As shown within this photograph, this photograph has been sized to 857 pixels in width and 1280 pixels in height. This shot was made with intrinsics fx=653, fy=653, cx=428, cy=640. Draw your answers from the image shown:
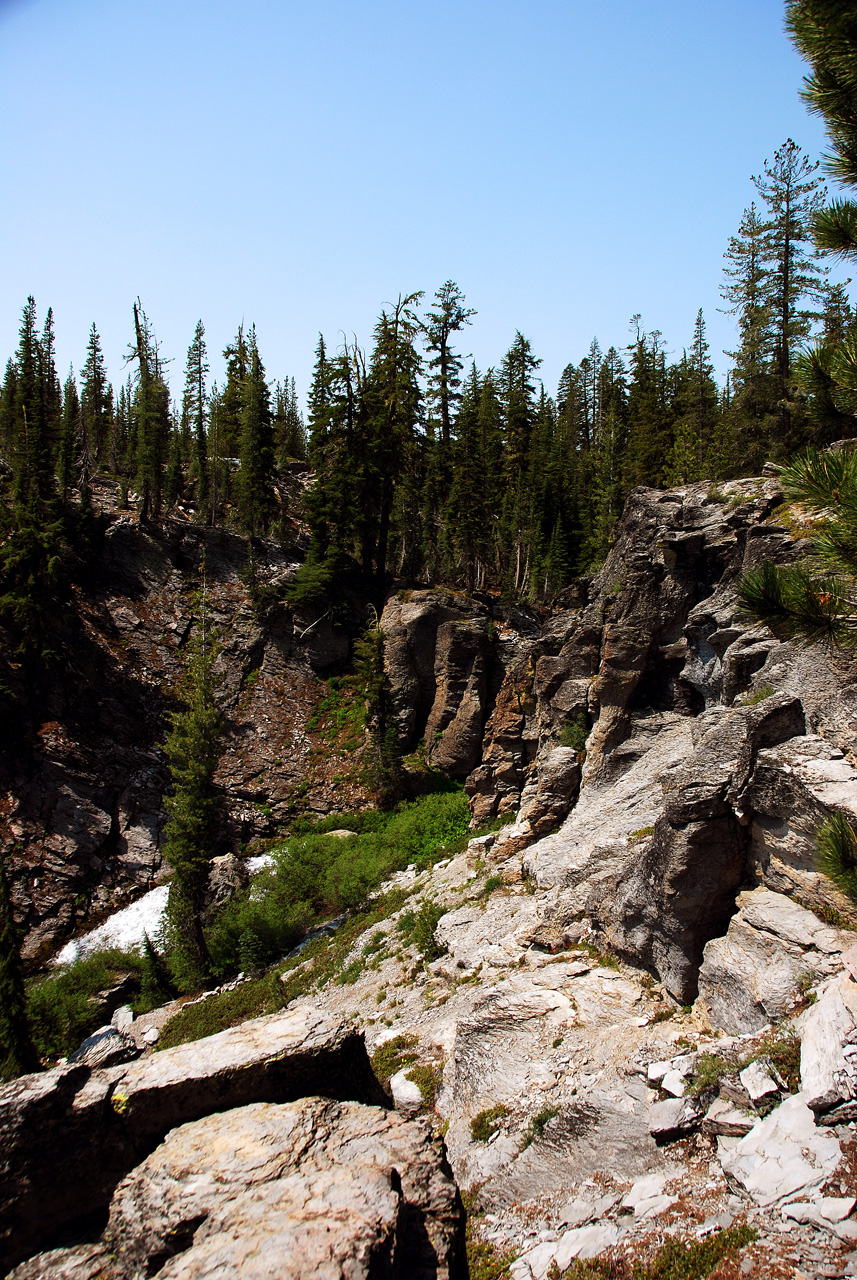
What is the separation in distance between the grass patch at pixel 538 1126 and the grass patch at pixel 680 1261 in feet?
9.65

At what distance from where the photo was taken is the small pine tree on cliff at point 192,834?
24641mm

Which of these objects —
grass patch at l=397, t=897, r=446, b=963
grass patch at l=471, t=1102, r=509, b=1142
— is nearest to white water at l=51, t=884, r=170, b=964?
grass patch at l=397, t=897, r=446, b=963

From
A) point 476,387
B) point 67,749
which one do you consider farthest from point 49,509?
point 476,387

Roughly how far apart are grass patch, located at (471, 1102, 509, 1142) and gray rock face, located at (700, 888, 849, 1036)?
364 cm

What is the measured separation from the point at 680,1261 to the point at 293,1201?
3.65 m

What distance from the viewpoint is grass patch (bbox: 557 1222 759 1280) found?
5.89 meters

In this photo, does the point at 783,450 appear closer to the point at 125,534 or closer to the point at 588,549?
the point at 588,549

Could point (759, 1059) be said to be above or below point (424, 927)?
above

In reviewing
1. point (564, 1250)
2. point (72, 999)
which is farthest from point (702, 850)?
point (72, 999)

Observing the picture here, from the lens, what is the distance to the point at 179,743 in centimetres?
2678

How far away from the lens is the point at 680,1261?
6.09 m

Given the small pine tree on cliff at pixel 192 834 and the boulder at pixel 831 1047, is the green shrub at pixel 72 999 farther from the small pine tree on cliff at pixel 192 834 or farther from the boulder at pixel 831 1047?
the boulder at pixel 831 1047

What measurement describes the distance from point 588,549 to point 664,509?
101ft

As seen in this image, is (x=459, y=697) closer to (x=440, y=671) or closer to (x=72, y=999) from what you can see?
(x=440, y=671)
